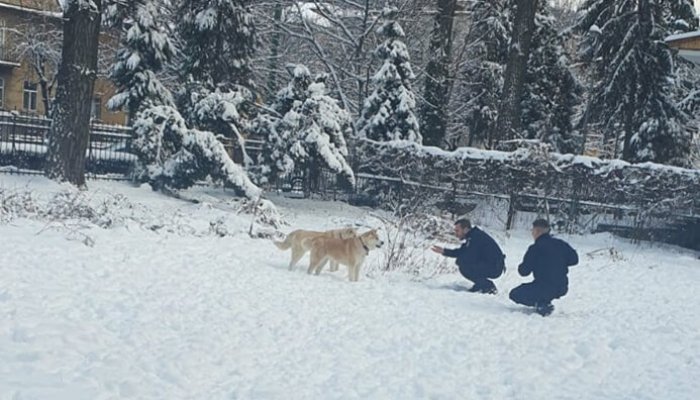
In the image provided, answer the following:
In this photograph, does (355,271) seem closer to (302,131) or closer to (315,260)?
(315,260)

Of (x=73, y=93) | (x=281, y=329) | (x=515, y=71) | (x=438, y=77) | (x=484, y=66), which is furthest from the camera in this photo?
(x=484, y=66)

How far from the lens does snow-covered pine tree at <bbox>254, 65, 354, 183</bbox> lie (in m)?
18.4

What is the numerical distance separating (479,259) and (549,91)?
24446 mm

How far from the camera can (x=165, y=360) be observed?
532 cm

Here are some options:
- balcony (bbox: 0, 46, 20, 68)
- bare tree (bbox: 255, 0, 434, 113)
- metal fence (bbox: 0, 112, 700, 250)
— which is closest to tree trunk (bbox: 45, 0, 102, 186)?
metal fence (bbox: 0, 112, 700, 250)

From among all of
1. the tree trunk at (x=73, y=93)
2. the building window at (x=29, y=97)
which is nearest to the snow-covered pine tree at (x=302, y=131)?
the tree trunk at (x=73, y=93)

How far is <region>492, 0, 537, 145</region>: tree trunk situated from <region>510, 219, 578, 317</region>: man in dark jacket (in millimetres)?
13072

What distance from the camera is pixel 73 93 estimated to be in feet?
51.2

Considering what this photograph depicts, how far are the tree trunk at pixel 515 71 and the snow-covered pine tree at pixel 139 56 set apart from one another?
1096 centimetres

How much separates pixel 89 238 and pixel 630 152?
21.0 meters

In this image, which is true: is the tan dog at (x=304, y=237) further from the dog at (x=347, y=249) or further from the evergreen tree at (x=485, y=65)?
the evergreen tree at (x=485, y=65)

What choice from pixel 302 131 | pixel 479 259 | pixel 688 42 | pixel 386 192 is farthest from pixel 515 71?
pixel 479 259

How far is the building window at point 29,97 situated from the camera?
42.2 m

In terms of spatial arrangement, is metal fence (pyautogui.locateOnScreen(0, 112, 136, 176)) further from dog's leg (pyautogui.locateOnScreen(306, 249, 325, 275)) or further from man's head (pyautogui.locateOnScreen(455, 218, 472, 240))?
man's head (pyautogui.locateOnScreen(455, 218, 472, 240))
